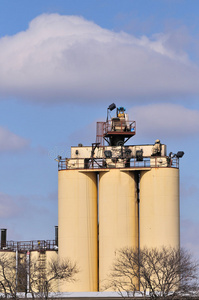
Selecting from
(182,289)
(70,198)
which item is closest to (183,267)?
(182,289)

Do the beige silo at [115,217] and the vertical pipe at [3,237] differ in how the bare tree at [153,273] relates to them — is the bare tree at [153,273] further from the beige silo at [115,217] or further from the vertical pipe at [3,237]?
the vertical pipe at [3,237]

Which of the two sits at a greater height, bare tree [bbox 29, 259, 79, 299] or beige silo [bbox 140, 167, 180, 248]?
beige silo [bbox 140, 167, 180, 248]

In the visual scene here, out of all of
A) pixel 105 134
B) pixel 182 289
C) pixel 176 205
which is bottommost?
pixel 182 289

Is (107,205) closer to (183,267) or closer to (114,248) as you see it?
(114,248)

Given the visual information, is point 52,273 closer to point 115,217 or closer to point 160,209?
point 115,217

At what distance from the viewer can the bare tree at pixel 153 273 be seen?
305 ft

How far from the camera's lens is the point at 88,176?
106250 millimetres

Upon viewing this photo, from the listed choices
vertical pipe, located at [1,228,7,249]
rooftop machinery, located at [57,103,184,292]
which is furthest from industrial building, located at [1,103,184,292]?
vertical pipe, located at [1,228,7,249]

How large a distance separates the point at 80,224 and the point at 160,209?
9.06 m

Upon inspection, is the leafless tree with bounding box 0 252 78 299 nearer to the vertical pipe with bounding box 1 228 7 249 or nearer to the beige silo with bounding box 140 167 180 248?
the vertical pipe with bounding box 1 228 7 249

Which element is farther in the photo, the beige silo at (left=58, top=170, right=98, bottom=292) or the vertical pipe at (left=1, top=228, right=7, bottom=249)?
the vertical pipe at (left=1, top=228, right=7, bottom=249)

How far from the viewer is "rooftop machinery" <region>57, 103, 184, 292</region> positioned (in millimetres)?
103062

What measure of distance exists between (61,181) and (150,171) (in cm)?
1013

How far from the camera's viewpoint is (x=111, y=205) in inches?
4102
